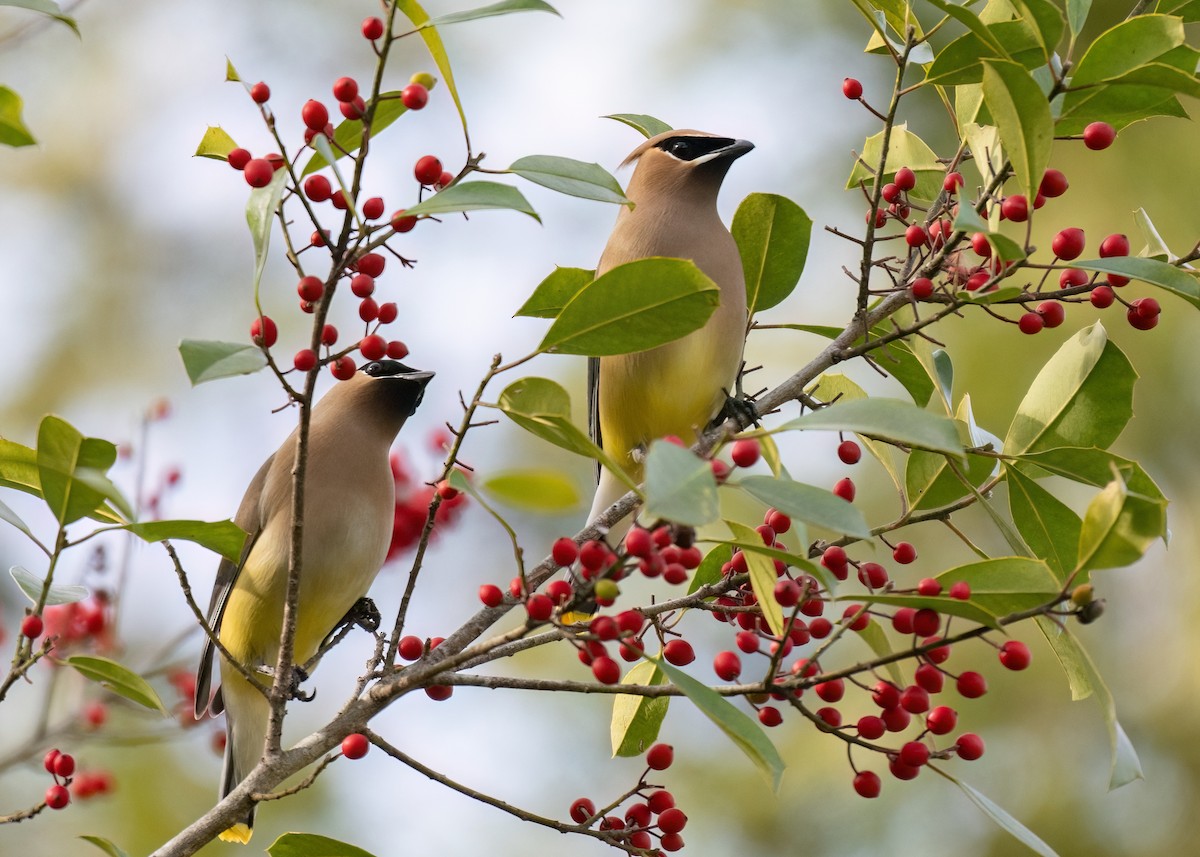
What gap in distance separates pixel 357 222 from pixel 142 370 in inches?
306

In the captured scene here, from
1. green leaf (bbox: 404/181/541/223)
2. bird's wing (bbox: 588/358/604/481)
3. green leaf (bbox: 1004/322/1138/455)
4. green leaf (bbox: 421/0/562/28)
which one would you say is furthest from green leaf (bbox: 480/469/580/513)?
bird's wing (bbox: 588/358/604/481)

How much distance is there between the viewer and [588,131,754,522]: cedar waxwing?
286 centimetres

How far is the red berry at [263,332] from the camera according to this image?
1607 millimetres

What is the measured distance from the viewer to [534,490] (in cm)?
138

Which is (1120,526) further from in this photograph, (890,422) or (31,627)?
(31,627)

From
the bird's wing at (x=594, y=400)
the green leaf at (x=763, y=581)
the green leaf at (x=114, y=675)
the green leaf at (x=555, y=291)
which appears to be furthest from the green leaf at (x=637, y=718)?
the bird's wing at (x=594, y=400)

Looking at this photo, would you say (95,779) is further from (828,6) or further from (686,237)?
(828,6)

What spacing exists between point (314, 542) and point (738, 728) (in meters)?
1.81

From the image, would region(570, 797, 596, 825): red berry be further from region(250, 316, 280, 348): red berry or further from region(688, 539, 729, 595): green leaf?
region(250, 316, 280, 348): red berry

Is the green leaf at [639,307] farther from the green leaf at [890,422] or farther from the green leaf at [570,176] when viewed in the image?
the green leaf at [890,422]

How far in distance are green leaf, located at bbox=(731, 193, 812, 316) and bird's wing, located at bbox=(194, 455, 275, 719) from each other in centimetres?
144

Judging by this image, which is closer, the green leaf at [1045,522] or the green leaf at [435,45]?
the green leaf at [435,45]

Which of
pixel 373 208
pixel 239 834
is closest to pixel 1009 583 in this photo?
pixel 373 208

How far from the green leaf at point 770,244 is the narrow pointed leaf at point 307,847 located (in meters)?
1.28
